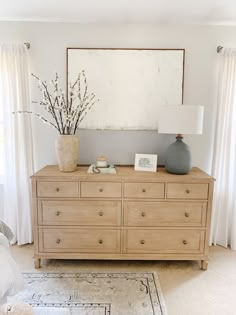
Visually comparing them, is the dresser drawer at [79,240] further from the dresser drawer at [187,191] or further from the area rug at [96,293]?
the dresser drawer at [187,191]

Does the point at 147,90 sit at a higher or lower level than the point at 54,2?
lower

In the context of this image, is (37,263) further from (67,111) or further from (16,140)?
(67,111)

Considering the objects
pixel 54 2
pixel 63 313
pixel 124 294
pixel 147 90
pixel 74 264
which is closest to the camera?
pixel 63 313

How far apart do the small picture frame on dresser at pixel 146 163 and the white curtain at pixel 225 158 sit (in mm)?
741

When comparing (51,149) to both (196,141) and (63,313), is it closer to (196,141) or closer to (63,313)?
(196,141)

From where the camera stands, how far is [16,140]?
271 cm

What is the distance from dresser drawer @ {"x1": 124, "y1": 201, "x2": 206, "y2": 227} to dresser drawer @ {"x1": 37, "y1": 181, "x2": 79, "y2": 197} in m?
0.49

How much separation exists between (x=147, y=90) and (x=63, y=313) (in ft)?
7.04

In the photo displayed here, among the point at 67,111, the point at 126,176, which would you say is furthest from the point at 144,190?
the point at 67,111

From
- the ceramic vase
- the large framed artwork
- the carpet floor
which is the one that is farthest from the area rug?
the large framed artwork

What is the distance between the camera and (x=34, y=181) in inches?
92.0

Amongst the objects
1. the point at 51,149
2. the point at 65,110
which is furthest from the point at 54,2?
the point at 51,149

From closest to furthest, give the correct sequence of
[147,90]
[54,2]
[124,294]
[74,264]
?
[124,294] < [54,2] < [74,264] < [147,90]

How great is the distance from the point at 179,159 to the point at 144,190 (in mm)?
453
